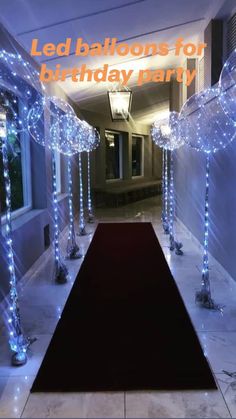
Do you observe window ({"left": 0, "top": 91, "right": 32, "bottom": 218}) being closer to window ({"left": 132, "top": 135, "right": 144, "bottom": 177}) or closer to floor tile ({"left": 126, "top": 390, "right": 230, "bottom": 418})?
floor tile ({"left": 126, "top": 390, "right": 230, "bottom": 418})

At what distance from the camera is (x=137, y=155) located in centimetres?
1280

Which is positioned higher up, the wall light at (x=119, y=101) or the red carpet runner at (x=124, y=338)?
the wall light at (x=119, y=101)

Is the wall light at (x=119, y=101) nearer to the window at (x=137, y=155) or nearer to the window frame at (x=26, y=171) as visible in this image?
the window frame at (x=26, y=171)

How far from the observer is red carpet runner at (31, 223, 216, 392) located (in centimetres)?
211

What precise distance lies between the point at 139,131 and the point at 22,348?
10505mm

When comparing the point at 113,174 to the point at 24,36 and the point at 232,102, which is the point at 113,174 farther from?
the point at 232,102

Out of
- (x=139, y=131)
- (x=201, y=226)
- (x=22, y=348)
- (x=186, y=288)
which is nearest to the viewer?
(x=22, y=348)

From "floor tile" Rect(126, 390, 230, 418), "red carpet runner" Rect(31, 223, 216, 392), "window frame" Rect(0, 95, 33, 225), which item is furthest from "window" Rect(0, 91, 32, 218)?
"floor tile" Rect(126, 390, 230, 418)

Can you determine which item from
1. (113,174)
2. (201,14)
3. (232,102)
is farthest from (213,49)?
(113,174)

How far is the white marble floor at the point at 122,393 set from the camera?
1.87 m

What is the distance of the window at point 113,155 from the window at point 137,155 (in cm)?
114

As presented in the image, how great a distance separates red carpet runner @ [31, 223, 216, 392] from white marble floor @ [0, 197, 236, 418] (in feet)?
0.21

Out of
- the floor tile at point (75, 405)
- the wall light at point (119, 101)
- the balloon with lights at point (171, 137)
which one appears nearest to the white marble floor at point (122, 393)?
the floor tile at point (75, 405)

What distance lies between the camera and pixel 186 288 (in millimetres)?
3576
